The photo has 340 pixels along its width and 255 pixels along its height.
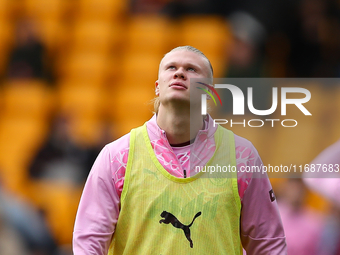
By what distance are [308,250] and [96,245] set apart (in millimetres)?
2157

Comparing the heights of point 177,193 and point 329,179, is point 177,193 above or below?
below

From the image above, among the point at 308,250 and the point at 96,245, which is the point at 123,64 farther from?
the point at 96,245

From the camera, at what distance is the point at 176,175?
78.6 inches

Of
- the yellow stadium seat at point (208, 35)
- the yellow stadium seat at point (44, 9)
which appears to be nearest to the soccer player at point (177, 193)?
the yellow stadium seat at point (208, 35)

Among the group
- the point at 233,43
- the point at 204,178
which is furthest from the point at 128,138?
the point at 233,43

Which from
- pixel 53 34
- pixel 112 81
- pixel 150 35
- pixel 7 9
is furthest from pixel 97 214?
pixel 7 9

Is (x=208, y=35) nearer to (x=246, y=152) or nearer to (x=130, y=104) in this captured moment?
(x=130, y=104)

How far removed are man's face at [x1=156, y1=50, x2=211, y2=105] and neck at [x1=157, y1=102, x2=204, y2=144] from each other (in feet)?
0.17

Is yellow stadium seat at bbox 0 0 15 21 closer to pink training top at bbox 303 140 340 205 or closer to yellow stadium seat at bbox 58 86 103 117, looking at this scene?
yellow stadium seat at bbox 58 86 103 117

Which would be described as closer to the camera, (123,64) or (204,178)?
(204,178)

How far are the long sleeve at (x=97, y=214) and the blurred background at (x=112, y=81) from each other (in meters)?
2.05

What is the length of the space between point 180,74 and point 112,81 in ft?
14.2

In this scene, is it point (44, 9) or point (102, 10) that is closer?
point (44, 9)

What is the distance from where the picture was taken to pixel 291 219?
3730mm
